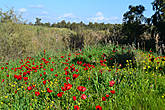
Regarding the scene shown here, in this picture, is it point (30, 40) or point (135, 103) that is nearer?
point (135, 103)

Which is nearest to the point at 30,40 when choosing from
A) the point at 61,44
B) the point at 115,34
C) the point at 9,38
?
the point at 9,38

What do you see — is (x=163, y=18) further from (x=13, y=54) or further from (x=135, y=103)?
(x=13, y=54)

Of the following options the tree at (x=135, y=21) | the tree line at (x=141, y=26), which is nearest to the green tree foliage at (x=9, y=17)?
the tree line at (x=141, y=26)

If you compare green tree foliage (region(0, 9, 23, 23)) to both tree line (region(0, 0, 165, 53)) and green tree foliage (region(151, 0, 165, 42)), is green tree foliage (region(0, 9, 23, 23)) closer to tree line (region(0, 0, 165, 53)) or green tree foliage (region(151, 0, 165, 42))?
tree line (region(0, 0, 165, 53))

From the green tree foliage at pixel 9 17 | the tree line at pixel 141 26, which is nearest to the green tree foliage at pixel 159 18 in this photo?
the tree line at pixel 141 26

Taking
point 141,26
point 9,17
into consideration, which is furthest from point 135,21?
point 9,17

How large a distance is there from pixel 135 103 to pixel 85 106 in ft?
2.71

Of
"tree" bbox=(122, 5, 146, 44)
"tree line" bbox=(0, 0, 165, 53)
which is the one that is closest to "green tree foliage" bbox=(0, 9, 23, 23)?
"tree line" bbox=(0, 0, 165, 53)

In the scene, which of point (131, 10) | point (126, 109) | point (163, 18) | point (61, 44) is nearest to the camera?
point (126, 109)

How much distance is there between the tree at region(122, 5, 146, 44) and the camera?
9016mm

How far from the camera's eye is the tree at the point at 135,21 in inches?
355

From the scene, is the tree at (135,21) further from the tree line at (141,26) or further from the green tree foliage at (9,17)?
the green tree foliage at (9,17)

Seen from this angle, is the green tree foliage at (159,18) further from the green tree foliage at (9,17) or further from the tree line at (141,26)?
the green tree foliage at (9,17)

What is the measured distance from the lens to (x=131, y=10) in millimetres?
9086
